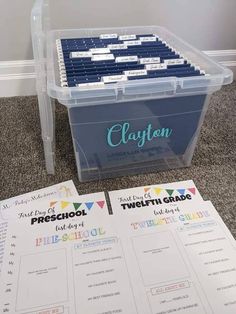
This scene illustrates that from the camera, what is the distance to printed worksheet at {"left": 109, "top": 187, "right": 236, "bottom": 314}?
466 mm

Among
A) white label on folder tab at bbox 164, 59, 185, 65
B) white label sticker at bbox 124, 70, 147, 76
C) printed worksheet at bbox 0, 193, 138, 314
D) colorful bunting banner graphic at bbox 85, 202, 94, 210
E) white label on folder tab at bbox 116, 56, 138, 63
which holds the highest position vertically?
white label on folder tab at bbox 116, 56, 138, 63

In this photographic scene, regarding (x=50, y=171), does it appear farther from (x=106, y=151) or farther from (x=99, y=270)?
(x=99, y=270)

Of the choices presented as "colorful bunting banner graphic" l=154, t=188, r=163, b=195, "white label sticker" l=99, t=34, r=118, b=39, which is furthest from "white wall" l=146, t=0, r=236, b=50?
"colorful bunting banner graphic" l=154, t=188, r=163, b=195

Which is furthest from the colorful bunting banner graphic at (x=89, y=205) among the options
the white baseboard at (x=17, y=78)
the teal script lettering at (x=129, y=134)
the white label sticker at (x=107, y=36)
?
the white baseboard at (x=17, y=78)

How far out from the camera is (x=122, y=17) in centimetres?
98

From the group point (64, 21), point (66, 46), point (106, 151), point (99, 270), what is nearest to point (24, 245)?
point (99, 270)

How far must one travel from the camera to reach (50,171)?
701 millimetres

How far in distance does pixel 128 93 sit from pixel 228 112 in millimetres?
541

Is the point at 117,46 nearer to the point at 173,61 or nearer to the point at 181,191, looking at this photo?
the point at 173,61

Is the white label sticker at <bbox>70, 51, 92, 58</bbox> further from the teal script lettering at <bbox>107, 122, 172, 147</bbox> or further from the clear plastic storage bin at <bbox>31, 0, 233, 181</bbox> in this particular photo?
the teal script lettering at <bbox>107, 122, 172, 147</bbox>

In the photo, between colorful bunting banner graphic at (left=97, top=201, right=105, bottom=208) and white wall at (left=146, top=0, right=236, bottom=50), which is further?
white wall at (left=146, top=0, right=236, bottom=50)

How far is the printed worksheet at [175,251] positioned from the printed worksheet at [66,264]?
0.03 m

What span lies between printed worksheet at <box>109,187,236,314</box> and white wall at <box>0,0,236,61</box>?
0.64 metres

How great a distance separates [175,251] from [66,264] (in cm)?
20
